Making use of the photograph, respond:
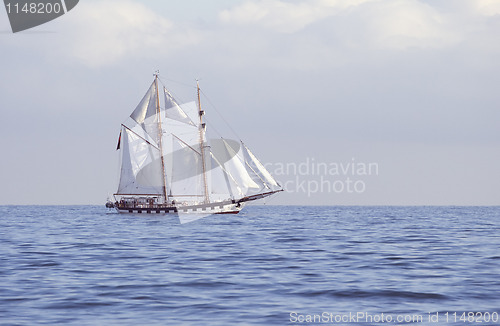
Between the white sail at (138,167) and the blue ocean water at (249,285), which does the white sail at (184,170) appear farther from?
the blue ocean water at (249,285)

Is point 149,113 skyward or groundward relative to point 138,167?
skyward

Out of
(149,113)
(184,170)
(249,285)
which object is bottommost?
(249,285)

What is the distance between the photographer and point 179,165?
345ft

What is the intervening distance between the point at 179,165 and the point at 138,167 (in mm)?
6748

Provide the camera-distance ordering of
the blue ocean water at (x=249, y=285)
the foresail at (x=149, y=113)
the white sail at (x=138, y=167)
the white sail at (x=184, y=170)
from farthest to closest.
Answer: the white sail at (x=184, y=170) → the foresail at (x=149, y=113) → the white sail at (x=138, y=167) → the blue ocean water at (x=249, y=285)

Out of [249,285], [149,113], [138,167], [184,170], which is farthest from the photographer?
[184,170]

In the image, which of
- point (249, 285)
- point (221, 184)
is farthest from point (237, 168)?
point (249, 285)

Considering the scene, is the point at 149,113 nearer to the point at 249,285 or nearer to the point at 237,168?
the point at 237,168

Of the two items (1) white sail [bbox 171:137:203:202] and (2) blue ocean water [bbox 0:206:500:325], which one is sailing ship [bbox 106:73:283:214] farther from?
(2) blue ocean water [bbox 0:206:500:325]

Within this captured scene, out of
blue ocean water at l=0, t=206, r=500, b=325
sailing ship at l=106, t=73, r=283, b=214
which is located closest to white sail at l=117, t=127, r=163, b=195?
sailing ship at l=106, t=73, r=283, b=214

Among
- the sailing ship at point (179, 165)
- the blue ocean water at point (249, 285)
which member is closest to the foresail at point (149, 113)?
the sailing ship at point (179, 165)

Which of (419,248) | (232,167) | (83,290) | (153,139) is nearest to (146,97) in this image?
(153,139)

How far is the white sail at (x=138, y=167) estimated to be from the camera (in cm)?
10025

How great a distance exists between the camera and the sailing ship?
102375mm
